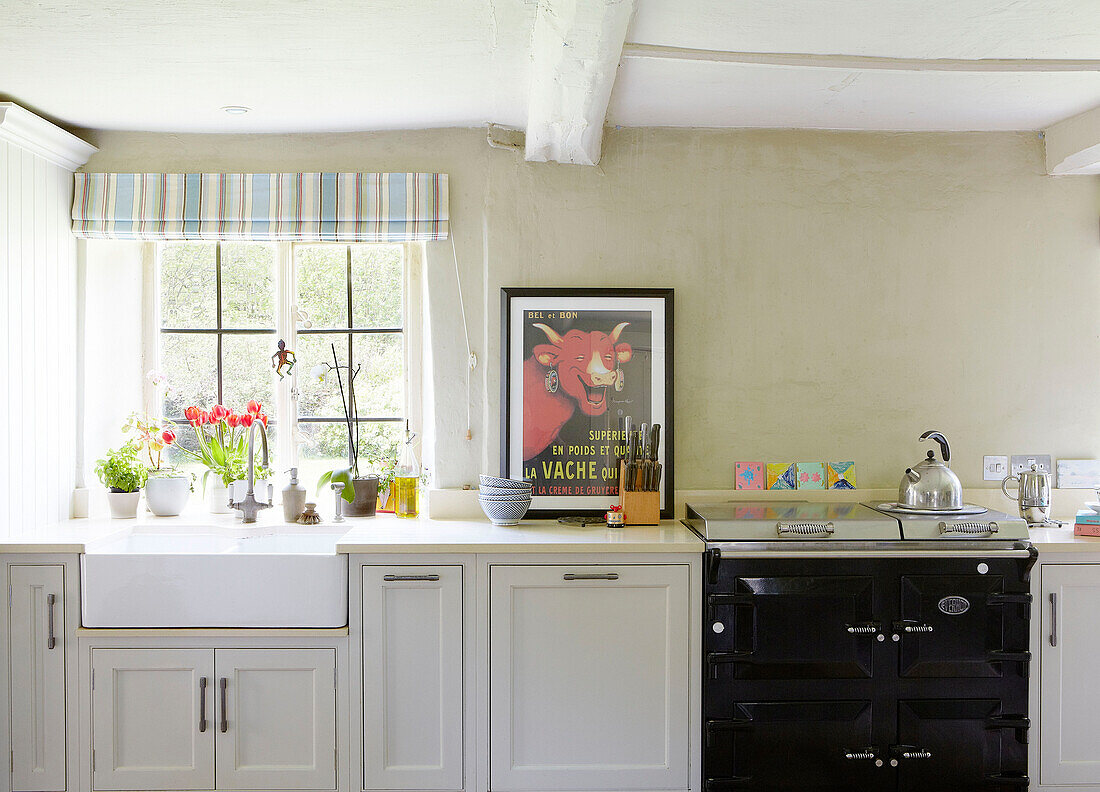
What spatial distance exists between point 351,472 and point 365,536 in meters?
0.49

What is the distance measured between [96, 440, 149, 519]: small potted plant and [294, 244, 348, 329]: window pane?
2.86ft

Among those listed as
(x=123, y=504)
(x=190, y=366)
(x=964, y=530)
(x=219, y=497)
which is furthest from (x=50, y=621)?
(x=964, y=530)

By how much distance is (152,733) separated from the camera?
8.57 feet

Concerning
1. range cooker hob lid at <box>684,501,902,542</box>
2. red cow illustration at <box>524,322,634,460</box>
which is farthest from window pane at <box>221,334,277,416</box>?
range cooker hob lid at <box>684,501,902,542</box>

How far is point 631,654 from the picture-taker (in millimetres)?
2633

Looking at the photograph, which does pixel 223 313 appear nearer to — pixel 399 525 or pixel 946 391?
pixel 399 525

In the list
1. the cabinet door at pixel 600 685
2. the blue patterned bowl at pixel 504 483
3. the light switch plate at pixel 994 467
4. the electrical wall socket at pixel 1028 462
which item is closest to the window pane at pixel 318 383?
the blue patterned bowl at pixel 504 483

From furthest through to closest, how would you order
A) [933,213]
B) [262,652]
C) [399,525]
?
[933,213] < [399,525] < [262,652]

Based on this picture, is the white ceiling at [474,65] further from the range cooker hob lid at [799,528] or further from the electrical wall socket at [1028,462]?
the range cooker hob lid at [799,528]

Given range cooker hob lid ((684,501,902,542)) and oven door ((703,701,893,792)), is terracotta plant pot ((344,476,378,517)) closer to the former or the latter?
range cooker hob lid ((684,501,902,542))

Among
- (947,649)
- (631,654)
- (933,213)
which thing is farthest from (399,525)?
(933,213)

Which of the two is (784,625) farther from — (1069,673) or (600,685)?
(1069,673)

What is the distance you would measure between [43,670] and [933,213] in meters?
3.50

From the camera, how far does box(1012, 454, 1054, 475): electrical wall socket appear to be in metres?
3.18
